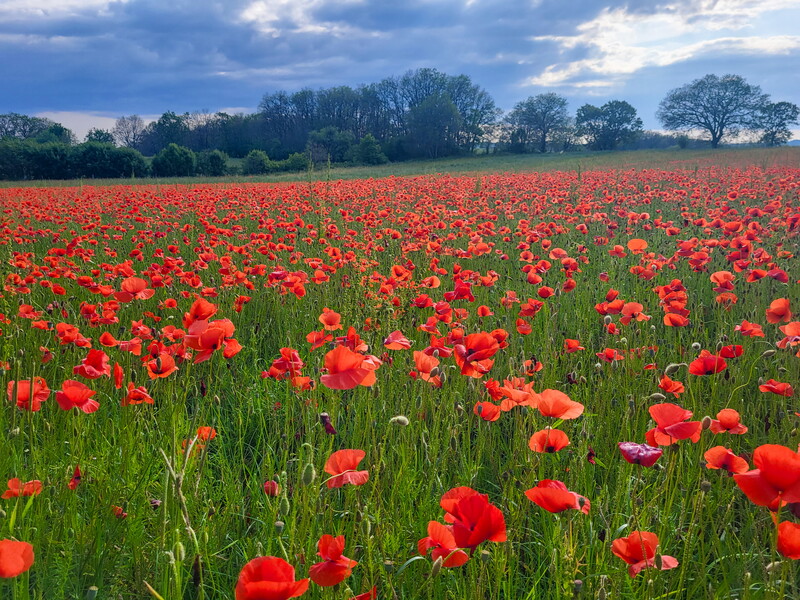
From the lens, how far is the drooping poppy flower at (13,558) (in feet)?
2.66

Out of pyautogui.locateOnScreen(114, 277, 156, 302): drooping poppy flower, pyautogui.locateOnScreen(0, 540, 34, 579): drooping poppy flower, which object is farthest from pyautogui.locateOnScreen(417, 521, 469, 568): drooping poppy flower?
pyautogui.locateOnScreen(114, 277, 156, 302): drooping poppy flower

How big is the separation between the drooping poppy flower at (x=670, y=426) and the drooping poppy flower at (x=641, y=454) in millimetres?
49

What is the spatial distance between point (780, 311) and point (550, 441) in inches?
54.9

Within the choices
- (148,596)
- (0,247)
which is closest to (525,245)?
Answer: (148,596)

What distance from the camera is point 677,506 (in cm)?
210

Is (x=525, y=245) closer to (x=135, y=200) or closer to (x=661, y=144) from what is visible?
(x=135, y=200)

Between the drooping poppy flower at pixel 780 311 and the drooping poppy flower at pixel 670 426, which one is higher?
the drooping poppy flower at pixel 780 311

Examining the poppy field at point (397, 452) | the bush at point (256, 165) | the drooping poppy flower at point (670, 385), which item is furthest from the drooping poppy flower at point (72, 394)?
the bush at point (256, 165)

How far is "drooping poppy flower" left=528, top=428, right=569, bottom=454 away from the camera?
151 centimetres

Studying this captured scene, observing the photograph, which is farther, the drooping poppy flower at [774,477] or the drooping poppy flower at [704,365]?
the drooping poppy flower at [704,365]

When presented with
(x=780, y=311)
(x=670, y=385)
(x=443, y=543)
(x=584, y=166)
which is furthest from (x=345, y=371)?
(x=584, y=166)

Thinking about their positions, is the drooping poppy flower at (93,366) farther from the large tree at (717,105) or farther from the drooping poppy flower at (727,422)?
the large tree at (717,105)

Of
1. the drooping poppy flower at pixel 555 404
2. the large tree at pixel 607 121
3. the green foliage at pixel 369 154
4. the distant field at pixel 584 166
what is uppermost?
the large tree at pixel 607 121

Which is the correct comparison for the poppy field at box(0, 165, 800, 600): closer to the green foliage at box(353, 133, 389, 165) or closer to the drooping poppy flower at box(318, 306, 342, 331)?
the drooping poppy flower at box(318, 306, 342, 331)
